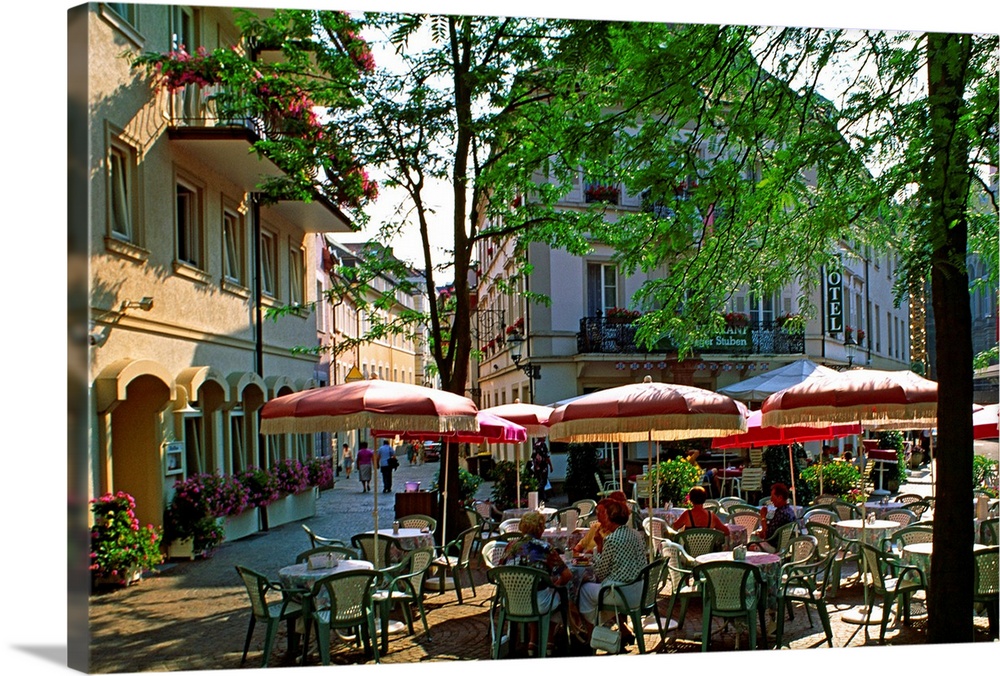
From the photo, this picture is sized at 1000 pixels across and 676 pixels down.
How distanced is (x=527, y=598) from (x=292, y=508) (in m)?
12.1

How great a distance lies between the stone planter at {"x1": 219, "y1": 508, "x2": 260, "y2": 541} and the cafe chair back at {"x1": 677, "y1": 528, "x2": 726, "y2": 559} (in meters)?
7.43

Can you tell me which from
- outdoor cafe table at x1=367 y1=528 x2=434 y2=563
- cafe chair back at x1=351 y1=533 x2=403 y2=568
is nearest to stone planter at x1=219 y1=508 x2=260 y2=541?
outdoor cafe table at x1=367 y1=528 x2=434 y2=563

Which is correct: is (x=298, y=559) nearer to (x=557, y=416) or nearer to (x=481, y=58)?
(x=557, y=416)

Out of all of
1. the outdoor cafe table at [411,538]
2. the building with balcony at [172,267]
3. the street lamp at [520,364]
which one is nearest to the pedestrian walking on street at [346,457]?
the street lamp at [520,364]

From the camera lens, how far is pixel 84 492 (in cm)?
741

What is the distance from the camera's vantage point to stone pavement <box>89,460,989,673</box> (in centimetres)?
870

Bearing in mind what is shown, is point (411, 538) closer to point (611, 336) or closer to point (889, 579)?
point (889, 579)

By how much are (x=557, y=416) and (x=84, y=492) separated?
4393mm

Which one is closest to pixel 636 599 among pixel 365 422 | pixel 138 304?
pixel 365 422

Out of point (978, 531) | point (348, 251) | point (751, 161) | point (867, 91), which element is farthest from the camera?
point (348, 251)

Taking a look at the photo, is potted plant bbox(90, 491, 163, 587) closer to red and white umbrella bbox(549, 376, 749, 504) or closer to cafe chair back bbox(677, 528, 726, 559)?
red and white umbrella bbox(549, 376, 749, 504)

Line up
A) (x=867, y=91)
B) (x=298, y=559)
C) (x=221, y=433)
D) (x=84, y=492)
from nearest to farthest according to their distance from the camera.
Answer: (x=84, y=492)
(x=867, y=91)
(x=298, y=559)
(x=221, y=433)

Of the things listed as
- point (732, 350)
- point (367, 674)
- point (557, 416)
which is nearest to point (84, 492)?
point (367, 674)

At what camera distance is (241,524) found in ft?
53.8
